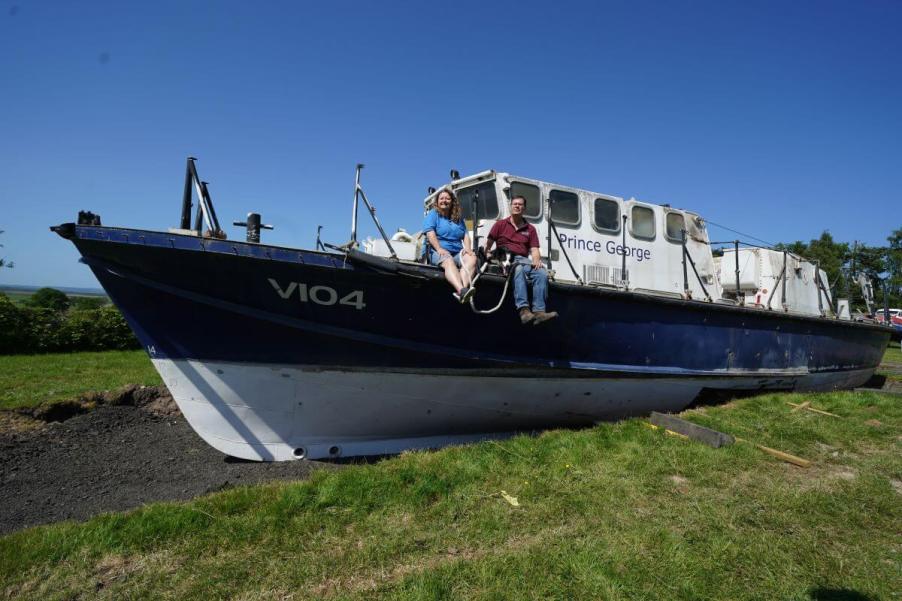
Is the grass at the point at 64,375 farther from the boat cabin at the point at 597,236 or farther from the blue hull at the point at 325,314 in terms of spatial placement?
the boat cabin at the point at 597,236

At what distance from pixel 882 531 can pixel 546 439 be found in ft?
9.07

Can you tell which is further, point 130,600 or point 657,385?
point 657,385

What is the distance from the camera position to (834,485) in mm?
4234

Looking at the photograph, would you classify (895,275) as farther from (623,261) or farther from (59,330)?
(59,330)

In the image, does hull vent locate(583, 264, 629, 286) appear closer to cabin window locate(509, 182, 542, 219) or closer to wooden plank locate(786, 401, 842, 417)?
cabin window locate(509, 182, 542, 219)

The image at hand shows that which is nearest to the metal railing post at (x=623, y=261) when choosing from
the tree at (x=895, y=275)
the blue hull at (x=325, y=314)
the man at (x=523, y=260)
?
the blue hull at (x=325, y=314)

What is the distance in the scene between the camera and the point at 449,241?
16.8ft

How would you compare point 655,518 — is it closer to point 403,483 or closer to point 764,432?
point 403,483

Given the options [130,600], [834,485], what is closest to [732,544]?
[834,485]

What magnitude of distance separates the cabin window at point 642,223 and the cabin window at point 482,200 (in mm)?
2248

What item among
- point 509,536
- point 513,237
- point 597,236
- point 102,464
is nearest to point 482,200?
point 513,237

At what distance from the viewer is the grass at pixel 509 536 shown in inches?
107

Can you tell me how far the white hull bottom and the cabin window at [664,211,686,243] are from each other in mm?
2812

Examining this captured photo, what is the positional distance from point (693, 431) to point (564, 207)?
317cm
